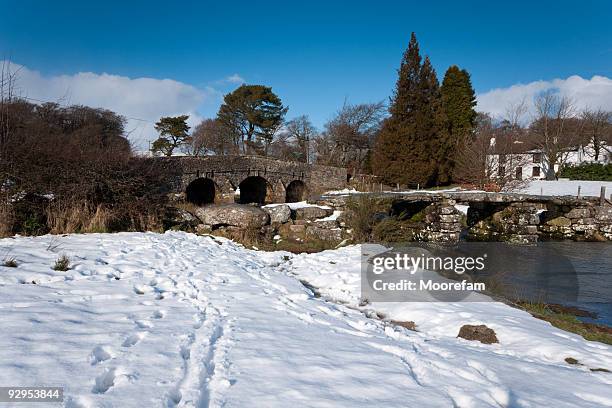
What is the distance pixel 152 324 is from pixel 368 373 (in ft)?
6.02

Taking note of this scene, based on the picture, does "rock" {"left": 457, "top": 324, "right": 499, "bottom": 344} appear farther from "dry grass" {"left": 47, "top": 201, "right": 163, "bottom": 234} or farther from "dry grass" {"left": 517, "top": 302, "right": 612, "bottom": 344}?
"dry grass" {"left": 47, "top": 201, "right": 163, "bottom": 234}

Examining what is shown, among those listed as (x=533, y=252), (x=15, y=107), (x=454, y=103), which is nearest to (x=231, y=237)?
(x=15, y=107)

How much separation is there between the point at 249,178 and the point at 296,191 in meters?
3.73

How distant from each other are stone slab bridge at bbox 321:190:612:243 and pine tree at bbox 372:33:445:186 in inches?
392

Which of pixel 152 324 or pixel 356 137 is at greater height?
pixel 356 137

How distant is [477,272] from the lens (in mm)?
8984

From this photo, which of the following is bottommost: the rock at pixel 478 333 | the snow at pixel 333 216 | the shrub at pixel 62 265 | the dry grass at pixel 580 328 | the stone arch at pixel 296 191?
the dry grass at pixel 580 328

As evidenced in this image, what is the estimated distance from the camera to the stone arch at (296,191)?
2423 cm

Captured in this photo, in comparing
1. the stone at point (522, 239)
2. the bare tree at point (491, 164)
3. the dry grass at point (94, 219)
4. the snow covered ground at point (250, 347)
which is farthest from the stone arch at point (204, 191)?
the snow covered ground at point (250, 347)

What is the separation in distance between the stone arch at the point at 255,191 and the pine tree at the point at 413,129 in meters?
8.70

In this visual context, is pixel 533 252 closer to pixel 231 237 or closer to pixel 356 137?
pixel 231 237

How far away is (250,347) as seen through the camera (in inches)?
105

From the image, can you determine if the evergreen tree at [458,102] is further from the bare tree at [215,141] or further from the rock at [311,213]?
the bare tree at [215,141]

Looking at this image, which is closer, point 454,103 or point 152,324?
point 152,324
